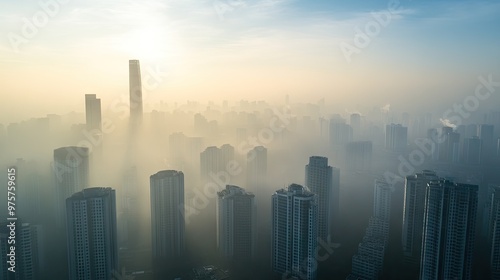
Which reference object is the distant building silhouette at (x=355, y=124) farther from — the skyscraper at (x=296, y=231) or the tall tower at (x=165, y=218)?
the tall tower at (x=165, y=218)

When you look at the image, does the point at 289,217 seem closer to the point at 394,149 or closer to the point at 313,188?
the point at 313,188

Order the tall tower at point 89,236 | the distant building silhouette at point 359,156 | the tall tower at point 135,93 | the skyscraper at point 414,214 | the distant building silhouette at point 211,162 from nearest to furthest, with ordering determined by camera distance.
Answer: the tall tower at point 89,236
the skyscraper at point 414,214
the tall tower at point 135,93
the distant building silhouette at point 211,162
the distant building silhouette at point 359,156

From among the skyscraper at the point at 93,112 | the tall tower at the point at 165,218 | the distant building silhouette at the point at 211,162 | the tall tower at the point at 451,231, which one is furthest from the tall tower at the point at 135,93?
the tall tower at the point at 451,231

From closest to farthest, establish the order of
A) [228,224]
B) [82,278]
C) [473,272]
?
1. [82,278]
2. [473,272]
3. [228,224]

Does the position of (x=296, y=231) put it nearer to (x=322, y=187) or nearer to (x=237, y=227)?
(x=237, y=227)

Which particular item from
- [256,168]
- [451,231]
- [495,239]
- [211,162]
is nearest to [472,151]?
→ [495,239]

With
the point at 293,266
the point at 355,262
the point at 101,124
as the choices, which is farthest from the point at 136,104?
the point at 355,262

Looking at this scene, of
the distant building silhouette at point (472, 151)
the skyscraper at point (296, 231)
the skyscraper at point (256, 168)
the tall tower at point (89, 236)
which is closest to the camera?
the tall tower at point (89, 236)
